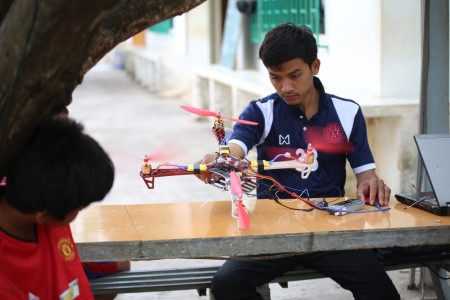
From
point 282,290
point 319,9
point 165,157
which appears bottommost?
point 282,290

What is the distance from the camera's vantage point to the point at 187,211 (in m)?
3.49

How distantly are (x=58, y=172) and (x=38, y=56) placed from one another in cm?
32

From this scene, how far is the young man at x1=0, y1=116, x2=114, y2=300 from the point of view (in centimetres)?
205

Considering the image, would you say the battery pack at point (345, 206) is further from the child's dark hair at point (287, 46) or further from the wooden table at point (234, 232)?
the child's dark hair at point (287, 46)

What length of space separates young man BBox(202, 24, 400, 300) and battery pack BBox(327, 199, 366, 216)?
0.37ft

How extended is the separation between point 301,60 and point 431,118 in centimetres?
117

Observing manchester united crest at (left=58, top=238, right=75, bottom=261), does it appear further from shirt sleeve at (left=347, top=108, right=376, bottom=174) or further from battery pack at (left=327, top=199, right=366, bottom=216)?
shirt sleeve at (left=347, top=108, right=376, bottom=174)

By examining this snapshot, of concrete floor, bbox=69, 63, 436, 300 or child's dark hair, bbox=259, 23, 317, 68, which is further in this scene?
concrete floor, bbox=69, 63, 436, 300

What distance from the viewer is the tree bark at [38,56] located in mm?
1819

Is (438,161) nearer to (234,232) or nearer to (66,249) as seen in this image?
(234,232)

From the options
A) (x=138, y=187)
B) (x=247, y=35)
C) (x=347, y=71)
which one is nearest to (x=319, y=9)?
(x=347, y=71)

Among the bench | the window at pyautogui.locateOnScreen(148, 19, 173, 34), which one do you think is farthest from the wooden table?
the window at pyautogui.locateOnScreen(148, 19, 173, 34)

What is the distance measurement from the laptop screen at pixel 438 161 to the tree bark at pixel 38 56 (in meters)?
1.84

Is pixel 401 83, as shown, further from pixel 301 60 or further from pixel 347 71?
pixel 301 60
